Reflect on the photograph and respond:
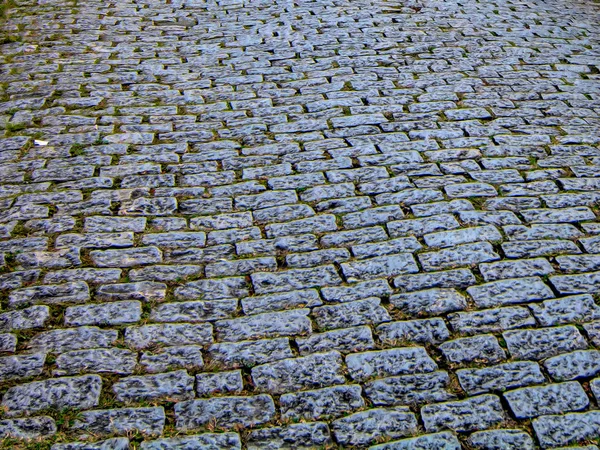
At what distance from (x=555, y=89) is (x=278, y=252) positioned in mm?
3512

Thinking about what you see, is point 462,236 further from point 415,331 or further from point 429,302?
point 415,331

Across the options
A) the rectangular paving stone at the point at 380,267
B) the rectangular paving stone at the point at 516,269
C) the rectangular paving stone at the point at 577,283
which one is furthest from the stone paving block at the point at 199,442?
the rectangular paving stone at the point at 577,283

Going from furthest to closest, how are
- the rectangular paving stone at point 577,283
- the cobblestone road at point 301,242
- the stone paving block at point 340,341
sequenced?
the rectangular paving stone at point 577,283 < the stone paving block at point 340,341 < the cobblestone road at point 301,242

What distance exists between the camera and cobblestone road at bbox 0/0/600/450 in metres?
3.36

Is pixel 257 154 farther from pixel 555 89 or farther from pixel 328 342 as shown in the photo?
pixel 555 89

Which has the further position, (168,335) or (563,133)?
(563,133)

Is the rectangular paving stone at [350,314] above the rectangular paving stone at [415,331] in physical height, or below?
above

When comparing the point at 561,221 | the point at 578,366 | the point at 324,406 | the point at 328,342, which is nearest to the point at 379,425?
the point at 324,406

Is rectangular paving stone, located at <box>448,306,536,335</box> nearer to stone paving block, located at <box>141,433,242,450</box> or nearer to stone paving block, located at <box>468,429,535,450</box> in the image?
stone paving block, located at <box>468,429,535,450</box>

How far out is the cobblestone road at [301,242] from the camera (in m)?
3.36

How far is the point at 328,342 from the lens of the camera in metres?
3.74

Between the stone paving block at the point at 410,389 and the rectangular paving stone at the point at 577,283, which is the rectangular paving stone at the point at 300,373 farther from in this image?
the rectangular paving stone at the point at 577,283

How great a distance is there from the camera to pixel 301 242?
4.57 m

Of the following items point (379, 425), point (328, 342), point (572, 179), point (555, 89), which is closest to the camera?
point (379, 425)
